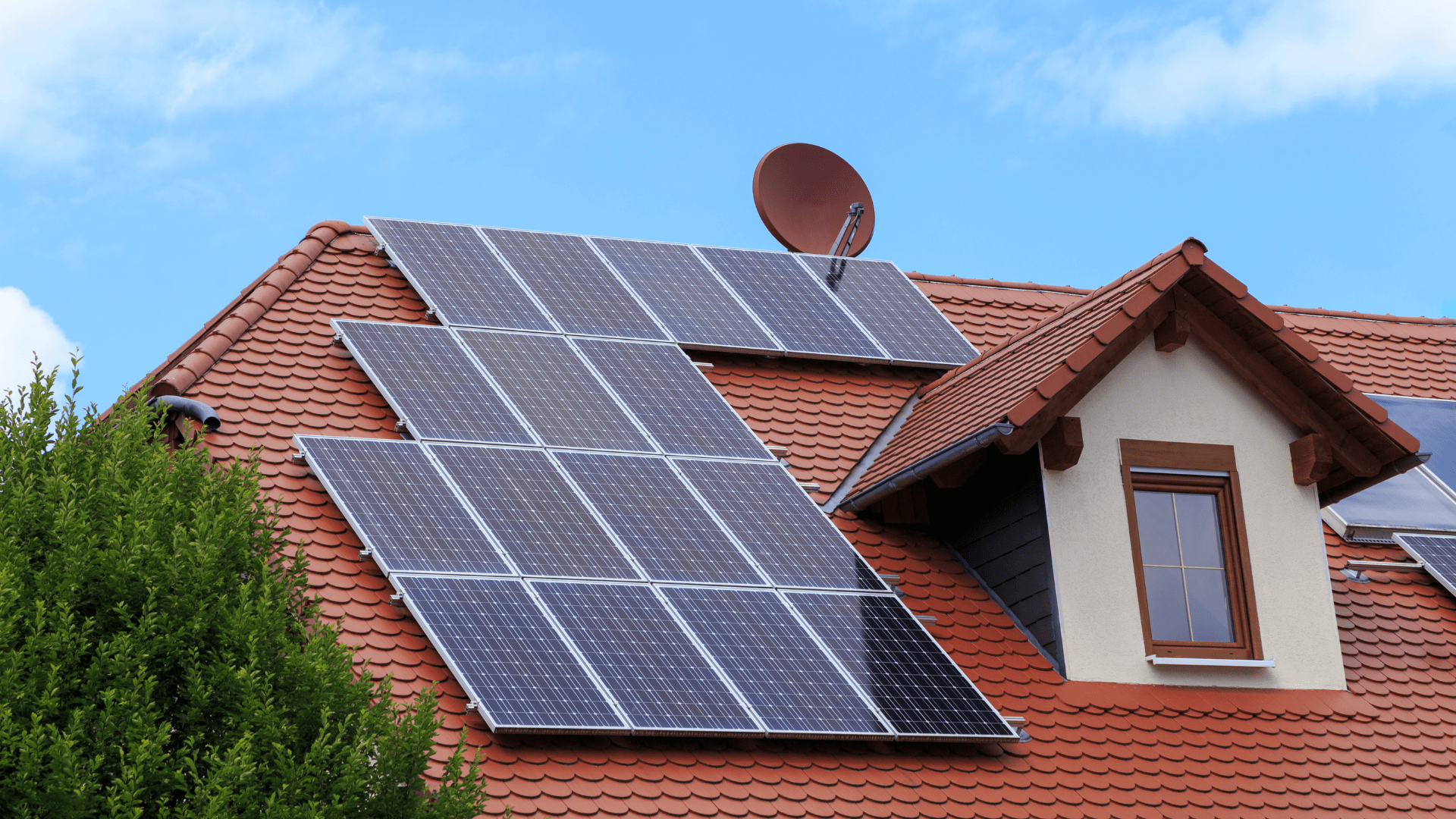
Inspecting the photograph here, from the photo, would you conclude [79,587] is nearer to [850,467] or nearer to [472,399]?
[472,399]

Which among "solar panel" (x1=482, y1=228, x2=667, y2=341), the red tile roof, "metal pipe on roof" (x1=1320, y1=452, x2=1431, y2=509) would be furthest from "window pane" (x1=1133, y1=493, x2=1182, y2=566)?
"solar panel" (x1=482, y1=228, x2=667, y2=341)

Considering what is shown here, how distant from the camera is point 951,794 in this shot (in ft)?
32.1

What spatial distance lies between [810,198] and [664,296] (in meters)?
3.44

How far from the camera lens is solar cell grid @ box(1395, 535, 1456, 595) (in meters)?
12.9

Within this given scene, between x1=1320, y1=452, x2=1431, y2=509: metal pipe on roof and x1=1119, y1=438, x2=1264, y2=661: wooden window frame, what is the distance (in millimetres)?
1025

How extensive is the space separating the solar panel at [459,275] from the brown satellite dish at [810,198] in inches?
143

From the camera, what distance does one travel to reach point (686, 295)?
14359 mm

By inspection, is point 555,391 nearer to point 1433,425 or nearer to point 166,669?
point 166,669

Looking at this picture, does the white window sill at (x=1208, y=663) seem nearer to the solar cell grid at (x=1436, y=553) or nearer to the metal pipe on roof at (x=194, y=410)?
the solar cell grid at (x=1436, y=553)

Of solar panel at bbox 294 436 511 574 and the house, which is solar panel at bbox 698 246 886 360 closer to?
the house

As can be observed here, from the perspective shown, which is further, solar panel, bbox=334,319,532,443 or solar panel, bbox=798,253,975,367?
solar panel, bbox=798,253,975,367

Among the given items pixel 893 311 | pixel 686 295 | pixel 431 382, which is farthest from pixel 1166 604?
pixel 431 382

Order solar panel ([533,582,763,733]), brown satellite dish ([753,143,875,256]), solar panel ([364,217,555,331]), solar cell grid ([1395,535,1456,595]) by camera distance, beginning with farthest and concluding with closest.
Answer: brown satellite dish ([753,143,875,256]) → solar panel ([364,217,555,331]) → solar cell grid ([1395,535,1456,595]) → solar panel ([533,582,763,733])

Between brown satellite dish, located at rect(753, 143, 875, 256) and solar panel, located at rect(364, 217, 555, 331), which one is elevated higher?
brown satellite dish, located at rect(753, 143, 875, 256)
